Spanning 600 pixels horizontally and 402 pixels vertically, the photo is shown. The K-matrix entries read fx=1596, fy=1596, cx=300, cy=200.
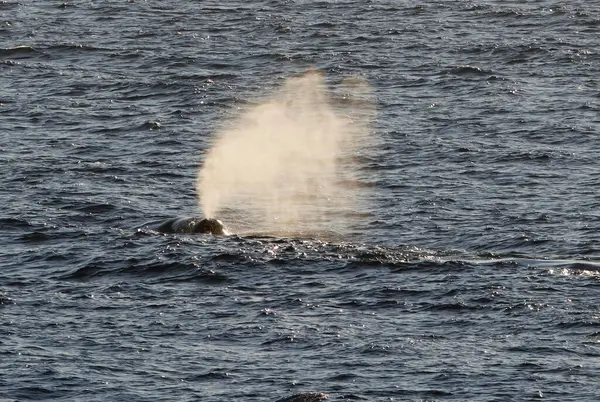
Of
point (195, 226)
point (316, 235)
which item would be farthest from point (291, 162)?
point (195, 226)

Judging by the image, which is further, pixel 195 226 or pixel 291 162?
pixel 291 162

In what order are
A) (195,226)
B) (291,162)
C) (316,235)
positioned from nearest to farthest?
(195,226), (316,235), (291,162)

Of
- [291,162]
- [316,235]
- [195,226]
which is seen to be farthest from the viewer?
[291,162]

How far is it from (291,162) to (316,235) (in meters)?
12.0

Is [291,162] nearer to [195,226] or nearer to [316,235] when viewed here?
[316,235]

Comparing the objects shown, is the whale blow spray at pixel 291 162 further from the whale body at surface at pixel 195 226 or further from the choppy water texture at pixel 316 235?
the whale body at surface at pixel 195 226

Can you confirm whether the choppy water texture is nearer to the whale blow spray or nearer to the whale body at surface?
the whale body at surface

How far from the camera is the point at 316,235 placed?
179 feet

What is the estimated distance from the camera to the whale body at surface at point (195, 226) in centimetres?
5406

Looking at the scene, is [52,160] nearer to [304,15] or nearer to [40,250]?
[40,250]

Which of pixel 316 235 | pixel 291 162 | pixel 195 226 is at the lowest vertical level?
pixel 316 235

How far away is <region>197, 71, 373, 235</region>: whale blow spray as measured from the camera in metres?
57.8

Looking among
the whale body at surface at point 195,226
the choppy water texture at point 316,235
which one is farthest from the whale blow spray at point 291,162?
the whale body at surface at point 195,226

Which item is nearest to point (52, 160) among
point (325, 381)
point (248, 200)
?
point (248, 200)
